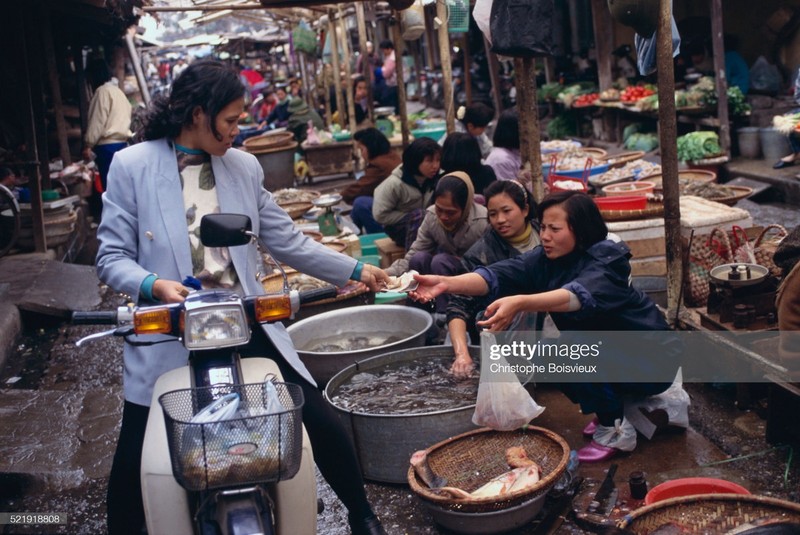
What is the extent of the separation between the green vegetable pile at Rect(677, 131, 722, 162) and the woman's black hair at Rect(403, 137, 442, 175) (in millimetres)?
5412

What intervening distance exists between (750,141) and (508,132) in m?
5.04

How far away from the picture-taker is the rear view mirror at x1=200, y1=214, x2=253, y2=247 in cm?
291

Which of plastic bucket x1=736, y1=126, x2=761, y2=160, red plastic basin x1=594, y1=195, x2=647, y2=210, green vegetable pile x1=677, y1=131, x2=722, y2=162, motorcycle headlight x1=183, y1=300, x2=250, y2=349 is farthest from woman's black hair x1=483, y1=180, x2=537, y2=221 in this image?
plastic bucket x1=736, y1=126, x2=761, y2=160

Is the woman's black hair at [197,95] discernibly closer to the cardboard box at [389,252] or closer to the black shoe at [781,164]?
the cardboard box at [389,252]

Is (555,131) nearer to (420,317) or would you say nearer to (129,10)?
(129,10)

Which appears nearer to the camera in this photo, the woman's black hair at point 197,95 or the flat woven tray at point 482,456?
the woman's black hair at point 197,95

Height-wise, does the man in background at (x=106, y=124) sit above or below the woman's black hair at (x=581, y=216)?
above

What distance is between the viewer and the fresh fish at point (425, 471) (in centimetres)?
396

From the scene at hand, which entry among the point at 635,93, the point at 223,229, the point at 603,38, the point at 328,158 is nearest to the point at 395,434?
the point at 223,229

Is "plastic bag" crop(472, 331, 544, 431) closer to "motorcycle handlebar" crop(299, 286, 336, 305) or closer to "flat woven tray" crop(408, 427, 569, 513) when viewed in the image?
"flat woven tray" crop(408, 427, 569, 513)

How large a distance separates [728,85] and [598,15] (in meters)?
3.47

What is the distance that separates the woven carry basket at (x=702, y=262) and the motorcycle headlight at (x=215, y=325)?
364cm

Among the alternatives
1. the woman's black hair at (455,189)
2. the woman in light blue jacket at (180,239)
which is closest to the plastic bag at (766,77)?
the woman's black hair at (455,189)

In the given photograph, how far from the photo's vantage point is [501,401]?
415cm
